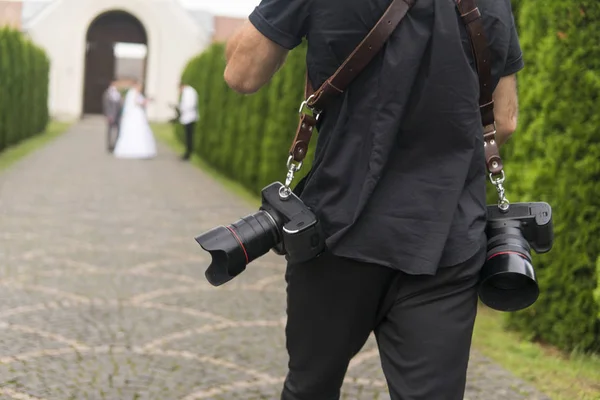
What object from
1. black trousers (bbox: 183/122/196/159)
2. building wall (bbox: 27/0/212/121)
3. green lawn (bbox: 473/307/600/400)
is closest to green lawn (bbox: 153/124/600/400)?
green lawn (bbox: 473/307/600/400)

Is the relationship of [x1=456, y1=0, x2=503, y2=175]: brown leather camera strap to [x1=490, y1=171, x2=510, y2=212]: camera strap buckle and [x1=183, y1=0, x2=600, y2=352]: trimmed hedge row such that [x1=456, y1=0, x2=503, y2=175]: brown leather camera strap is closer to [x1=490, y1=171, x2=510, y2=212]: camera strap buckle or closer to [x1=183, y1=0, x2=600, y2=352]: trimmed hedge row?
[x1=490, y1=171, x2=510, y2=212]: camera strap buckle

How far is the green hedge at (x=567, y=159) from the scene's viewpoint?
4.22 m

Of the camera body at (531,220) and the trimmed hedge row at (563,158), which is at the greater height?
the camera body at (531,220)

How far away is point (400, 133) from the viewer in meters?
1.97

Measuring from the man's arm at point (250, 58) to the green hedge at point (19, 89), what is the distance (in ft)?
48.7

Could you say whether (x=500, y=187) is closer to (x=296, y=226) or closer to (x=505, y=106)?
(x=505, y=106)

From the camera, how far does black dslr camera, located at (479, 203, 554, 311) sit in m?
1.97

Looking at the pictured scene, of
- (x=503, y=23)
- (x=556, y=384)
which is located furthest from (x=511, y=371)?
(x=503, y=23)

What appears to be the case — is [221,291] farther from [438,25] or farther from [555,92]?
[438,25]

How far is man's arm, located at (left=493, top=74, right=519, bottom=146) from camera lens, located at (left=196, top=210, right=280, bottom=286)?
2.37 ft

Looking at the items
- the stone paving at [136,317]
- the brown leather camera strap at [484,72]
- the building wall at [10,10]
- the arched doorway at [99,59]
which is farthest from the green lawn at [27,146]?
the building wall at [10,10]

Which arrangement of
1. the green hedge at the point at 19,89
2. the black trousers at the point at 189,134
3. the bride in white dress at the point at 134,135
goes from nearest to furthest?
the green hedge at the point at 19,89
the black trousers at the point at 189,134
the bride in white dress at the point at 134,135

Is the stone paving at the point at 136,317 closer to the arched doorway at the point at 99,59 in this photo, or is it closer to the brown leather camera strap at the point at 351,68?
the brown leather camera strap at the point at 351,68

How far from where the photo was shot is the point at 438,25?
1904mm
